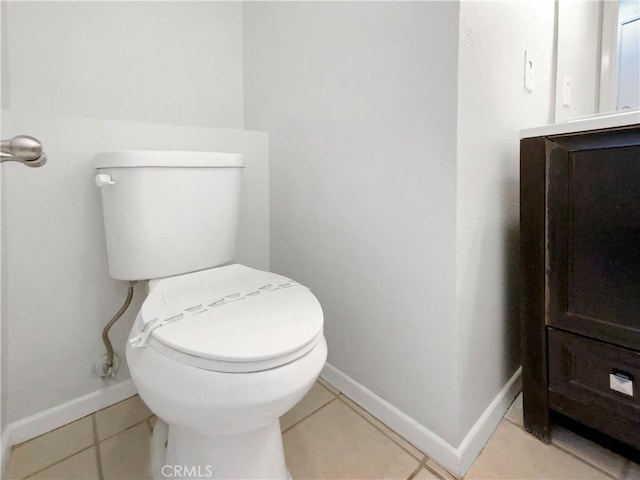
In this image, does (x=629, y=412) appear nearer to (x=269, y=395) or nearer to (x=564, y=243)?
(x=564, y=243)

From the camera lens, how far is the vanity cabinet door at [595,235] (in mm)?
722

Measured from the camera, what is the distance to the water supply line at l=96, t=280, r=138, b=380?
1.02m

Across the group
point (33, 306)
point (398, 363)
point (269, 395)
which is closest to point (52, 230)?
point (33, 306)

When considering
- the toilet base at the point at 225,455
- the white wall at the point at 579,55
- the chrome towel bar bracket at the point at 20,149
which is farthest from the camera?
the white wall at the point at 579,55

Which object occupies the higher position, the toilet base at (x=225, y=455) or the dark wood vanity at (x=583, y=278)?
the dark wood vanity at (x=583, y=278)

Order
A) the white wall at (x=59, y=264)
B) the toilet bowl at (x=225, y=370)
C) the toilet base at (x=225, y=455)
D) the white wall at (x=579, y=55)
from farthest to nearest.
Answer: the white wall at (x=579, y=55)
the white wall at (x=59, y=264)
the toilet base at (x=225, y=455)
the toilet bowl at (x=225, y=370)

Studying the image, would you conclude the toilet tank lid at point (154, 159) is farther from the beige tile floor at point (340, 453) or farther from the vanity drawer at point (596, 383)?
the vanity drawer at point (596, 383)

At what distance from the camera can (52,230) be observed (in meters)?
0.95

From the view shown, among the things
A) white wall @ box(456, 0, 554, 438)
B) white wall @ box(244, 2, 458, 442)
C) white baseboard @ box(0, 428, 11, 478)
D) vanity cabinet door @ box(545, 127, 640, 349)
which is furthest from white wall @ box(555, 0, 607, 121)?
white baseboard @ box(0, 428, 11, 478)

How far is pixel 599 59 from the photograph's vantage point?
147 cm

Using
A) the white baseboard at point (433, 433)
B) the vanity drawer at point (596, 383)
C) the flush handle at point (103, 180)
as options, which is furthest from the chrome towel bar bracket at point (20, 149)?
the vanity drawer at point (596, 383)

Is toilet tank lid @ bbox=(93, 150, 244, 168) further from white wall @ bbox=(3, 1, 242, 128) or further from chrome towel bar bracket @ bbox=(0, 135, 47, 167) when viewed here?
chrome towel bar bracket @ bbox=(0, 135, 47, 167)

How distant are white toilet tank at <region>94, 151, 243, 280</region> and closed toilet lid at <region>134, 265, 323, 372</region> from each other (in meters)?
0.08

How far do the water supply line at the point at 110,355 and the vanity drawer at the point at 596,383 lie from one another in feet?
3.94
